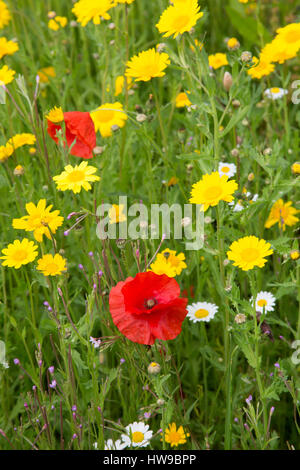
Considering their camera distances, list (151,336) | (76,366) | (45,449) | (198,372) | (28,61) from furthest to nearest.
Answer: (28,61), (198,372), (76,366), (45,449), (151,336)

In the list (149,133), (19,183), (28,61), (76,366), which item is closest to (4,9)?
(28,61)

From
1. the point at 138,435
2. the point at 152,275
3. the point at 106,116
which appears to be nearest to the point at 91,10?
the point at 106,116

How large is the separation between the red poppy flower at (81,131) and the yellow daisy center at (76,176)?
0.17 meters

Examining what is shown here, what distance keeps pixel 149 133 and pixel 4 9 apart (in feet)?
3.49

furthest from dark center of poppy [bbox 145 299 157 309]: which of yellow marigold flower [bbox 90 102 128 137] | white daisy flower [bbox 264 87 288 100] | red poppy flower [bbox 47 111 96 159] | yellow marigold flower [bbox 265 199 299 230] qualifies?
white daisy flower [bbox 264 87 288 100]

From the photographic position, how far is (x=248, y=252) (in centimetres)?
127

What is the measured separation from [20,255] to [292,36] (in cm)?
87

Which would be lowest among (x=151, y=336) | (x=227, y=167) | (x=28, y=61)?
(x=151, y=336)

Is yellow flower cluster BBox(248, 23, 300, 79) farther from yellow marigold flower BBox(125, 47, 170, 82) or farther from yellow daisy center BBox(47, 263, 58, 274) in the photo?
yellow daisy center BBox(47, 263, 58, 274)

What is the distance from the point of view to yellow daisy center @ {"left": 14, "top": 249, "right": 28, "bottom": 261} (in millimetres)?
1393

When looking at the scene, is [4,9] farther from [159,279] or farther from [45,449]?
[45,449]

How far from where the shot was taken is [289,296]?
1786 mm

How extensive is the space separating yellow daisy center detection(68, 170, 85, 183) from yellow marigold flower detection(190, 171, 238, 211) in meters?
0.27

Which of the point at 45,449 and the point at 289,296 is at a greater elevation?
the point at 289,296
